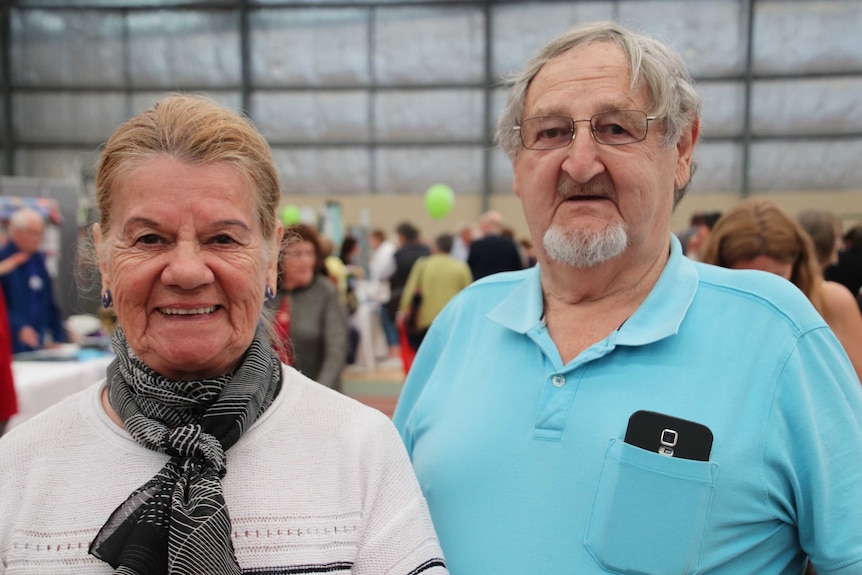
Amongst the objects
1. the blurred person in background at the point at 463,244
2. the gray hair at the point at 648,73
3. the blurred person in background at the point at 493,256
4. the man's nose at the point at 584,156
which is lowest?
the blurred person in background at the point at 463,244

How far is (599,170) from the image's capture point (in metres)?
1.40

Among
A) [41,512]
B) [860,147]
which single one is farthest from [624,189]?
[860,147]

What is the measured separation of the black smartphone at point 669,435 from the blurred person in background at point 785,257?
46.6 inches

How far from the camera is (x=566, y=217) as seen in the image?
4.73ft

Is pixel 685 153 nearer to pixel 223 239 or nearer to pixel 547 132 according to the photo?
pixel 547 132

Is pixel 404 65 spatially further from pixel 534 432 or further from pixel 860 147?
pixel 534 432

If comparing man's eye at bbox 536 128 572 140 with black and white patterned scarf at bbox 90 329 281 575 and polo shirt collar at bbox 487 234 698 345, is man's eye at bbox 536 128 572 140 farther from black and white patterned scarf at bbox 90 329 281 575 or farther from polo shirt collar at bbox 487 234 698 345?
black and white patterned scarf at bbox 90 329 281 575

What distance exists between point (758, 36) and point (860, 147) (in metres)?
2.97

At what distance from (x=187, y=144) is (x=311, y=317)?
3.05 m

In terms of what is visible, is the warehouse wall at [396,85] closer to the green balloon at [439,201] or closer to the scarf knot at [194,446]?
the green balloon at [439,201]

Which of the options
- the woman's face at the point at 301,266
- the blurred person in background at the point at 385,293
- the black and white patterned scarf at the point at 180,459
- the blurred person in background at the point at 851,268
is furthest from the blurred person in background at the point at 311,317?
the blurred person in background at the point at 385,293

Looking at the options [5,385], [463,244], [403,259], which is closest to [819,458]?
[5,385]

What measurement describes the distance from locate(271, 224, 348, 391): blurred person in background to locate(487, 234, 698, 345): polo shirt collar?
2.56 metres

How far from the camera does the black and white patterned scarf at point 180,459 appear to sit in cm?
101
